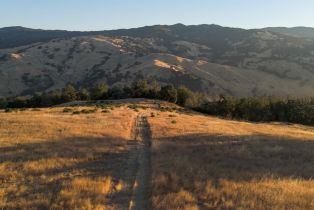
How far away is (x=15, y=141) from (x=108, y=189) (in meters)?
13.6

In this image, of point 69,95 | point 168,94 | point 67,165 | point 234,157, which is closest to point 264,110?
point 168,94

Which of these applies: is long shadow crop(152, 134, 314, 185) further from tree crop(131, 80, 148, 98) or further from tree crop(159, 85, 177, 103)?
tree crop(131, 80, 148, 98)

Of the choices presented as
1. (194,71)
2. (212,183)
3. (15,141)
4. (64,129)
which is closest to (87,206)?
(212,183)

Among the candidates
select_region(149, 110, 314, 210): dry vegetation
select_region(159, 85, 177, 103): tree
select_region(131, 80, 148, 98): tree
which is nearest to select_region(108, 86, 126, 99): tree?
select_region(131, 80, 148, 98): tree

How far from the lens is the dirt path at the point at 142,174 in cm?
1549

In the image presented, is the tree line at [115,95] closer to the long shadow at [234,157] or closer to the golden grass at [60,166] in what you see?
the golden grass at [60,166]

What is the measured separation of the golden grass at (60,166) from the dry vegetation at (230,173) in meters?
2.21

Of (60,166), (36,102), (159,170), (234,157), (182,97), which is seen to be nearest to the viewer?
(159,170)

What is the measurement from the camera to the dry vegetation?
1567 centimetres

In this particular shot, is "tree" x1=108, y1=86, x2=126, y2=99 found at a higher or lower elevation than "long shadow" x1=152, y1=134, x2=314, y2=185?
lower

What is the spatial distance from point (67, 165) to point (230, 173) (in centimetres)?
805

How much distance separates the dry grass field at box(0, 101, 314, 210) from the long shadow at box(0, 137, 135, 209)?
4 centimetres

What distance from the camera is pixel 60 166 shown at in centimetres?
2130

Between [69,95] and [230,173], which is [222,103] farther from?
[230,173]
